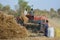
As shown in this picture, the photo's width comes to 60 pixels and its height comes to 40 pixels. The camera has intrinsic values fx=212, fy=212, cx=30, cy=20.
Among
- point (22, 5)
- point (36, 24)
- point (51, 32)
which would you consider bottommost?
point (51, 32)

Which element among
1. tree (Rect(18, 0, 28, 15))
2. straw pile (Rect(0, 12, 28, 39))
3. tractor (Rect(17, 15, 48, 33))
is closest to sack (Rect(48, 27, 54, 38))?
straw pile (Rect(0, 12, 28, 39))

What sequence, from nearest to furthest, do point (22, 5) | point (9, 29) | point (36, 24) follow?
point (9, 29), point (36, 24), point (22, 5)

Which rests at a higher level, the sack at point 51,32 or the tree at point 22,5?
the tree at point 22,5

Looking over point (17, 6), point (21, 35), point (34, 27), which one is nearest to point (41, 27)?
point (34, 27)

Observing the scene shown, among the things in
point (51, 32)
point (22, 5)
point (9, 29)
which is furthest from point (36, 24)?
point (22, 5)

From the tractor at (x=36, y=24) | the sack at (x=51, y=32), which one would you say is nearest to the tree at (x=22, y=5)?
the tractor at (x=36, y=24)

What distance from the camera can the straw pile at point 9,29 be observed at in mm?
9125

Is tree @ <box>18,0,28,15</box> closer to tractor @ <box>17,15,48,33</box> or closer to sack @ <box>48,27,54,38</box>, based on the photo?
tractor @ <box>17,15,48,33</box>

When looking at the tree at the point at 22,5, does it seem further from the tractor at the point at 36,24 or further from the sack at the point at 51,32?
the sack at the point at 51,32

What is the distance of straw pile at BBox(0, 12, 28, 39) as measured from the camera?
912 centimetres

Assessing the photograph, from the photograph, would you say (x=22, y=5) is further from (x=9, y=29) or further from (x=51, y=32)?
(x=9, y=29)

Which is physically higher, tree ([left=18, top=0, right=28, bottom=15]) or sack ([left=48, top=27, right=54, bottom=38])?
tree ([left=18, top=0, right=28, bottom=15])

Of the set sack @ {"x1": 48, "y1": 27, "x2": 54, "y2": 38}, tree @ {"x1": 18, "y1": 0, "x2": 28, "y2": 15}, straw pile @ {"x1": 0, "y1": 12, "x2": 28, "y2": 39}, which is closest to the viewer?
straw pile @ {"x1": 0, "y1": 12, "x2": 28, "y2": 39}

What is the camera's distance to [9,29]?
9.27 m
